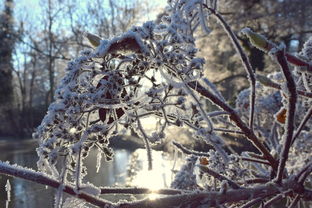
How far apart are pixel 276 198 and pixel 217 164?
10.3 inches

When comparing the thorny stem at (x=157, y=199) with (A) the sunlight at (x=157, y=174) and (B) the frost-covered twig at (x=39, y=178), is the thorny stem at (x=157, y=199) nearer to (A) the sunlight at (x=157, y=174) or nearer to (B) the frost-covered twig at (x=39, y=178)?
(B) the frost-covered twig at (x=39, y=178)

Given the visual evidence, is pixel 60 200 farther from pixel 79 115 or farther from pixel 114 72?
pixel 114 72

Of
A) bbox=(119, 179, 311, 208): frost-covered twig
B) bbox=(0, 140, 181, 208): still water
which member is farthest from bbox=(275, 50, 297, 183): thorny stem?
bbox=(0, 140, 181, 208): still water

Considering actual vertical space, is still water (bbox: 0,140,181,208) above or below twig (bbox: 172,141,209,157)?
below

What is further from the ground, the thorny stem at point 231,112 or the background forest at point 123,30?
the background forest at point 123,30

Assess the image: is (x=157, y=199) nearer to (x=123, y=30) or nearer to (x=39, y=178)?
(x=39, y=178)

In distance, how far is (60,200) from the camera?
871 millimetres

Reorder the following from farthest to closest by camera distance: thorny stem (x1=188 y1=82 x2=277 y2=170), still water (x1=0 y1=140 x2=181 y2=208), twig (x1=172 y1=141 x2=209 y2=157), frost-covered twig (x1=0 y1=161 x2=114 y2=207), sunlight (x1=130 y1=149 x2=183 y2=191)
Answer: still water (x1=0 y1=140 x2=181 y2=208), sunlight (x1=130 y1=149 x2=183 y2=191), twig (x1=172 y1=141 x2=209 y2=157), thorny stem (x1=188 y1=82 x2=277 y2=170), frost-covered twig (x1=0 y1=161 x2=114 y2=207)

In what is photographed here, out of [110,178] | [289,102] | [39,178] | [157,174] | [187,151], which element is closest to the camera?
[39,178]

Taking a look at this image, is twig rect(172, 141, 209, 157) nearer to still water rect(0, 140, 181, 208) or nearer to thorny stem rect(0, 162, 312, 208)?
thorny stem rect(0, 162, 312, 208)

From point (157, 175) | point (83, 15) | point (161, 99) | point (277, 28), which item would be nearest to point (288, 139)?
point (161, 99)

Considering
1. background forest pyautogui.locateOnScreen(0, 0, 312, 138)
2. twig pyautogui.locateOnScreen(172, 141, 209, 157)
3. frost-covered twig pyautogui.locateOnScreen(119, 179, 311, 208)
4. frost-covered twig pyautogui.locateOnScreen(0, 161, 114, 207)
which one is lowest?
frost-covered twig pyautogui.locateOnScreen(119, 179, 311, 208)

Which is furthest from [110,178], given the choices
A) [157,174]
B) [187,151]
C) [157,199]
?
[157,199]

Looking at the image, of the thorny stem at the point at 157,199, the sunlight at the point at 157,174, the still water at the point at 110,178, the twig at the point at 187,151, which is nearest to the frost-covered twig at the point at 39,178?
the thorny stem at the point at 157,199
